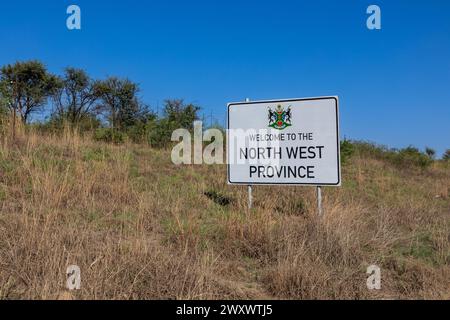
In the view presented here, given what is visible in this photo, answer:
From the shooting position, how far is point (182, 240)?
455 cm

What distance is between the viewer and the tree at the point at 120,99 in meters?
17.0

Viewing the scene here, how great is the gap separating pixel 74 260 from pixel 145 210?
1.95 m

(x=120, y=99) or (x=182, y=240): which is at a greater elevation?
(x=120, y=99)

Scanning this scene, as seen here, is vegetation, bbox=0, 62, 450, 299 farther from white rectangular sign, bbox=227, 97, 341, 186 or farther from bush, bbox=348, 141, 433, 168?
bush, bbox=348, 141, 433, 168

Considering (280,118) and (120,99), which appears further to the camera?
(120,99)

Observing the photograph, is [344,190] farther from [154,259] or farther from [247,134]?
[154,259]

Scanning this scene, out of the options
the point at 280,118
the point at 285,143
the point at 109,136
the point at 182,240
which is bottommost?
the point at 182,240

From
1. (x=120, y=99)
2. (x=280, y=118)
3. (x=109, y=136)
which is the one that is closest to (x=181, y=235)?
(x=280, y=118)

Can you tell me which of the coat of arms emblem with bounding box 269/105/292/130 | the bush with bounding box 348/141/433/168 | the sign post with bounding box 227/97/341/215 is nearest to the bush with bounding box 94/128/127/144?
the sign post with bounding box 227/97/341/215

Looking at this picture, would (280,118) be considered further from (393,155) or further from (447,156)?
(447,156)

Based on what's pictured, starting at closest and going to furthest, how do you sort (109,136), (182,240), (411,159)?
1. (182,240)
2. (109,136)
3. (411,159)

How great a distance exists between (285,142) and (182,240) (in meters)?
2.85

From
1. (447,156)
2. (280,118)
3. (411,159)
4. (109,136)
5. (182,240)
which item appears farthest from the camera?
(447,156)

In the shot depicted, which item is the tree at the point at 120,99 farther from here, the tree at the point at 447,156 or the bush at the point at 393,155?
the tree at the point at 447,156
